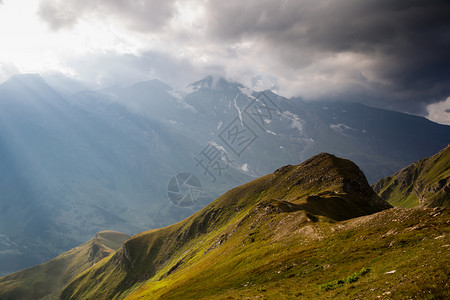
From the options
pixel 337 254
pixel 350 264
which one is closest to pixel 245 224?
pixel 337 254

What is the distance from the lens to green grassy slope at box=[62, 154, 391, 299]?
61406mm

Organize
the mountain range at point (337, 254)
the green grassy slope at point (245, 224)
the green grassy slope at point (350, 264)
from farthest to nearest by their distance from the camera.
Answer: the green grassy slope at point (245, 224) < the mountain range at point (337, 254) < the green grassy slope at point (350, 264)

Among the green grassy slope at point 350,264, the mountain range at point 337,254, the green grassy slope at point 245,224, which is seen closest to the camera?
the green grassy slope at point 350,264

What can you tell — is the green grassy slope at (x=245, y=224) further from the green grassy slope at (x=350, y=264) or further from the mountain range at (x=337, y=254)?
the green grassy slope at (x=350, y=264)

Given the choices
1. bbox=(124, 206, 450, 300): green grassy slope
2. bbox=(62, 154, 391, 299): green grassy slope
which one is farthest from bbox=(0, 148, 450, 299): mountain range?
bbox=(62, 154, 391, 299): green grassy slope

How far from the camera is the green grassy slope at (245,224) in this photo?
61406 millimetres

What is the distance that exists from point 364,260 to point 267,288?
39.3 ft

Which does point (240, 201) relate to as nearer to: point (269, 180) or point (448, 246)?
point (269, 180)

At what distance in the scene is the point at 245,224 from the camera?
8525 centimetres

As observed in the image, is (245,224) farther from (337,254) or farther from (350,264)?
(350,264)

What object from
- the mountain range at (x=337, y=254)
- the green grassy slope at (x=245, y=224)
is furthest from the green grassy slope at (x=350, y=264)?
the green grassy slope at (x=245, y=224)

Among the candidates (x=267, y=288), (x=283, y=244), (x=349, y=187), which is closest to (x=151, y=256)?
(x=349, y=187)

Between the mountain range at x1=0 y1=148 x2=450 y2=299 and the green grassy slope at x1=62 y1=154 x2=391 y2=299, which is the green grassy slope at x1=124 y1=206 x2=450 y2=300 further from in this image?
the green grassy slope at x1=62 y1=154 x2=391 y2=299

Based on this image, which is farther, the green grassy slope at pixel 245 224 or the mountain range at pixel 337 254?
the green grassy slope at pixel 245 224
